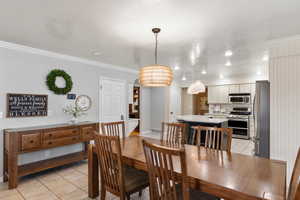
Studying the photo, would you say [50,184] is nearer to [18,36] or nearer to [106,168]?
[106,168]

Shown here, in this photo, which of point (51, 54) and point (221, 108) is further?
point (221, 108)

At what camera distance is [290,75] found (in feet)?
8.91

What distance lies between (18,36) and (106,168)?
2.63 m

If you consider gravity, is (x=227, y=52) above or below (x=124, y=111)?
above

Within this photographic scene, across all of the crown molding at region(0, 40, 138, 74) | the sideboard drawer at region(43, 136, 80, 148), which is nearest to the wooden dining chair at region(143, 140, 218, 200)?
the sideboard drawer at region(43, 136, 80, 148)

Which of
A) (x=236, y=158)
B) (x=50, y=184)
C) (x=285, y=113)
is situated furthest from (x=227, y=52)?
(x=50, y=184)

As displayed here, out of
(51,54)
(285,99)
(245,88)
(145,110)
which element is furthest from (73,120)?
(245,88)

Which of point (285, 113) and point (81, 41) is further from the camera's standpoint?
point (81, 41)

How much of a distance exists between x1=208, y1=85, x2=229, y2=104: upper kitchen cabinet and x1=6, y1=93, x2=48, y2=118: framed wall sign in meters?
6.19

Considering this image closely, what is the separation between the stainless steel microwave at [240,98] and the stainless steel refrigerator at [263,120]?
3666 millimetres

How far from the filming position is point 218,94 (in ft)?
23.4

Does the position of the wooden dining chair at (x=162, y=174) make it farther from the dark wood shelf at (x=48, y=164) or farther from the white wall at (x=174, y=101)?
the white wall at (x=174, y=101)

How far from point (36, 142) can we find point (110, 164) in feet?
6.36

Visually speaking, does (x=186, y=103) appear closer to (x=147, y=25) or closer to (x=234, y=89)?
(x=234, y=89)
